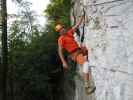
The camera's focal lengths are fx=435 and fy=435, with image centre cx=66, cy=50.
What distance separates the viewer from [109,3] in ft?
30.4

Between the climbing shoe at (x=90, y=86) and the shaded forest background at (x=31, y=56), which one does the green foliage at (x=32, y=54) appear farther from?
the climbing shoe at (x=90, y=86)

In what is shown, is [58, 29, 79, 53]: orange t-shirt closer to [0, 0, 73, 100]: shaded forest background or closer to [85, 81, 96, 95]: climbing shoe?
[85, 81, 96, 95]: climbing shoe

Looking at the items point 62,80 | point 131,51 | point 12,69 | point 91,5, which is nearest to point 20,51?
point 12,69

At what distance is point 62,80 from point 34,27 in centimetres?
272

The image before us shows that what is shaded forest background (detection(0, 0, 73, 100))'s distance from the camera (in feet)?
62.1

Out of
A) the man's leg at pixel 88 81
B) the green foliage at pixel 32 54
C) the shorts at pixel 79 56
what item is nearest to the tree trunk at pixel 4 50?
the green foliage at pixel 32 54

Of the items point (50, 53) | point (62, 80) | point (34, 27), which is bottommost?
point (62, 80)

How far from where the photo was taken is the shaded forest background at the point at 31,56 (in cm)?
1894

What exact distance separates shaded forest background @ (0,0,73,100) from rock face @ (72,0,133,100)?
291 inches

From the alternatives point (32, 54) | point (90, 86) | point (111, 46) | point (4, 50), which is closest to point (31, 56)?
point (32, 54)

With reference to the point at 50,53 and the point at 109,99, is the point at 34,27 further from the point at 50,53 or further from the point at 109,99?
the point at 109,99

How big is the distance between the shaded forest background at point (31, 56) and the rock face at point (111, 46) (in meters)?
7.38

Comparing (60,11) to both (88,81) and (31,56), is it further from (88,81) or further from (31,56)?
(88,81)

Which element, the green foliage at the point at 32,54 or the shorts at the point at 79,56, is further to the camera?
the green foliage at the point at 32,54
